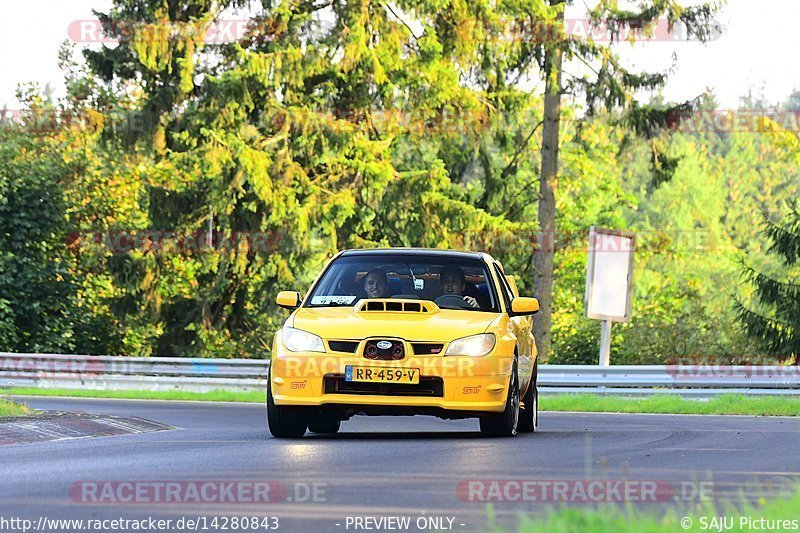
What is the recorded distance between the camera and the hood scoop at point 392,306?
13.8 meters

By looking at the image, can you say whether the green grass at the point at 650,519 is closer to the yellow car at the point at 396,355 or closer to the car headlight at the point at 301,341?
the yellow car at the point at 396,355

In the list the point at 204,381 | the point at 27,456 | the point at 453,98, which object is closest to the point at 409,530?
the point at 27,456

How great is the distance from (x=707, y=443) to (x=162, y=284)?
102 ft

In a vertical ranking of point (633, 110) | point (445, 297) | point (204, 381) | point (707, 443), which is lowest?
point (204, 381)

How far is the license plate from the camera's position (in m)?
13.1

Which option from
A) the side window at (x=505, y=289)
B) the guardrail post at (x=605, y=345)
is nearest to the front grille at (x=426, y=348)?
the side window at (x=505, y=289)

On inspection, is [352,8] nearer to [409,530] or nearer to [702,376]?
[702,376]

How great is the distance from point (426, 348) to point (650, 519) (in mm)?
6534

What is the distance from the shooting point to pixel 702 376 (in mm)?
28125

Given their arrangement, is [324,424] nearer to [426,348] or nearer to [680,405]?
[426,348]

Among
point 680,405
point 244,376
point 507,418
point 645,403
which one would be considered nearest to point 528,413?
point 507,418

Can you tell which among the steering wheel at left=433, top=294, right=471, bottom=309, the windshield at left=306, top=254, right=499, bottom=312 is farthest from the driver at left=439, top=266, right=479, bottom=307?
the steering wheel at left=433, top=294, right=471, bottom=309

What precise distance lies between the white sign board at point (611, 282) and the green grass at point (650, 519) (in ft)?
74.8

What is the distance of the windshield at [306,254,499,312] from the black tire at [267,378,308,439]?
105 cm
